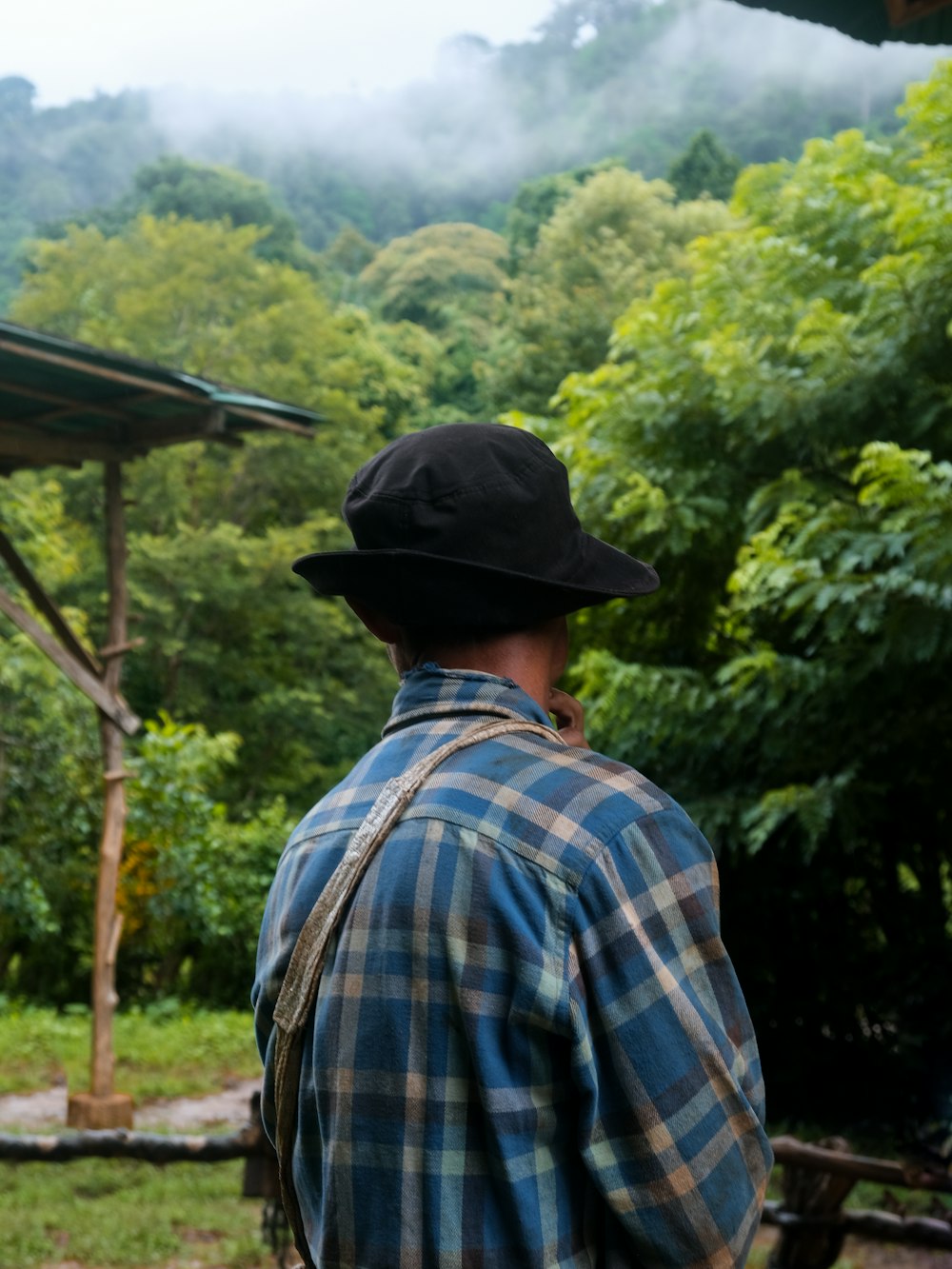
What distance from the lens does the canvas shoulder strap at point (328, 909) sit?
1.07 metres

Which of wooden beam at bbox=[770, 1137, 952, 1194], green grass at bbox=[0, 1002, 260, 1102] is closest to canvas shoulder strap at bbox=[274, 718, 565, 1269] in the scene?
wooden beam at bbox=[770, 1137, 952, 1194]

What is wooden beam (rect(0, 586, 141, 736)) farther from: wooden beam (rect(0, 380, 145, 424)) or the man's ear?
the man's ear

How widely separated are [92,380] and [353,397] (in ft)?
46.8

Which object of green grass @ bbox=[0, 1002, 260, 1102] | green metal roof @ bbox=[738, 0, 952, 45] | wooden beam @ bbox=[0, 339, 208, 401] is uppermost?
green metal roof @ bbox=[738, 0, 952, 45]

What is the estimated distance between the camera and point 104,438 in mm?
6406

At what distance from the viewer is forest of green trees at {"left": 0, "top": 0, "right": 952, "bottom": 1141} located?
5547 mm

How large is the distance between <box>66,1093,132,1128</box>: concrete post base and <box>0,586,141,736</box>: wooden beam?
1953 millimetres

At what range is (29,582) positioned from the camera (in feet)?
19.5

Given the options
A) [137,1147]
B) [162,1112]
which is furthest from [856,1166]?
[162,1112]

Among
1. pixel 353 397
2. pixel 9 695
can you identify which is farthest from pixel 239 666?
pixel 9 695

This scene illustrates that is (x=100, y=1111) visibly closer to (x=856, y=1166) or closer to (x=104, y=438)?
(x=104, y=438)

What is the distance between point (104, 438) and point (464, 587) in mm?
5664

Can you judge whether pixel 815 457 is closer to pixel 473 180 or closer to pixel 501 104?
pixel 473 180

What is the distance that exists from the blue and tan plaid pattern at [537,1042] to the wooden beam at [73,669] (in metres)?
5.04
